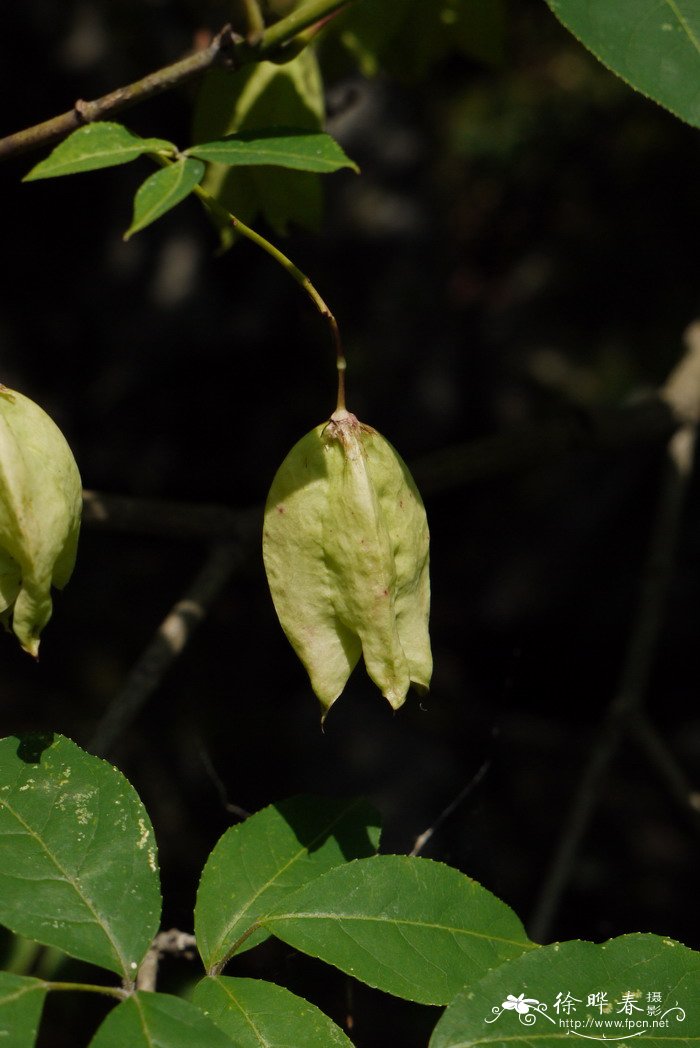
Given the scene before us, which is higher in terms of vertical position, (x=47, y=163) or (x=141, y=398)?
(x=47, y=163)

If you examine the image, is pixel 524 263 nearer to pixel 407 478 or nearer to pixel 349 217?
pixel 349 217

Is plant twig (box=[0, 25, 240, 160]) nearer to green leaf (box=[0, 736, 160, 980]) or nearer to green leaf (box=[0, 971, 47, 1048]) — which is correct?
green leaf (box=[0, 736, 160, 980])

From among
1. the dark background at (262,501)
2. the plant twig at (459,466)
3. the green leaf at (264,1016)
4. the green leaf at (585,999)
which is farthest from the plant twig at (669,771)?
the green leaf at (264,1016)

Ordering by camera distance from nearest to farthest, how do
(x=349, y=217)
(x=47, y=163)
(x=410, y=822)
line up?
(x=47, y=163)
(x=410, y=822)
(x=349, y=217)

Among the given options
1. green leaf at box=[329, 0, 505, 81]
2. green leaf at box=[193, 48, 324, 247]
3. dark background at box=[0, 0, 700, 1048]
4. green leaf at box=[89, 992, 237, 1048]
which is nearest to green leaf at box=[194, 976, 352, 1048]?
green leaf at box=[89, 992, 237, 1048]

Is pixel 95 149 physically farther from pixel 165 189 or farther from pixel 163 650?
pixel 163 650

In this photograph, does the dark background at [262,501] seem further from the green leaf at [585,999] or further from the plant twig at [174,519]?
the green leaf at [585,999]

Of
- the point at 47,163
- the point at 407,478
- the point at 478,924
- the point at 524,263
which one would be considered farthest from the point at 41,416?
the point at 524,263

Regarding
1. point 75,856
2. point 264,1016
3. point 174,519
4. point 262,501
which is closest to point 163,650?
point 174,519
